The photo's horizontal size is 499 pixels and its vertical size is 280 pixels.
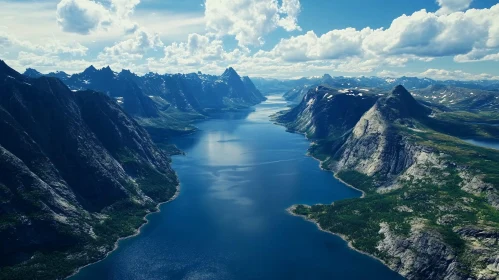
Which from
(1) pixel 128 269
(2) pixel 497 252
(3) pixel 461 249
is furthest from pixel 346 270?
(1) pixel 128 269

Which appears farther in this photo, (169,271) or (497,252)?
(169,271)

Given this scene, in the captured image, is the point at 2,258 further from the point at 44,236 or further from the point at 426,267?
the point at 426,267

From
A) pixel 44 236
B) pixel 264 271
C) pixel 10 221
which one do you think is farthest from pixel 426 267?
pixel 10 221

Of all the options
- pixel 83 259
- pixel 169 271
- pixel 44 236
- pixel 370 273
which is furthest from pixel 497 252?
pixel 44 236

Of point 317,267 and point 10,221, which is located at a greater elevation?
point 10,221

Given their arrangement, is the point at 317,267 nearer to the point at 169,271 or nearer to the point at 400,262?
the point at 400,262

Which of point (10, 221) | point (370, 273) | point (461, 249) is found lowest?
point (370, 273)

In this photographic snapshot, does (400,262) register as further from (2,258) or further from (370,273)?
(2,258)

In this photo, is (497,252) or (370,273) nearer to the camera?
(497,252)

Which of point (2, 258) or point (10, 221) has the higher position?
point (10, 221)
